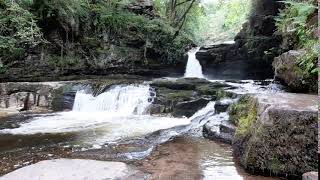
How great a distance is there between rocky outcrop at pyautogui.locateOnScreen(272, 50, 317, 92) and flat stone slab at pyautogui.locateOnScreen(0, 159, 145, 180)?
14.7 ft

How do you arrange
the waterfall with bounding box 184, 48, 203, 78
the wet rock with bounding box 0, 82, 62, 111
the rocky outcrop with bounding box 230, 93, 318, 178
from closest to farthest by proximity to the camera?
the rocky outcrop with bounding box 230, 93, 318, 178, the wet rock with bounding box 0, 82, 62, 111, the waterfall with bounding box 184, 48, 203, 78

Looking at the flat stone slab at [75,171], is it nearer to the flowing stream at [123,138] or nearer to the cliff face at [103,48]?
the flowing stream at [123,138]

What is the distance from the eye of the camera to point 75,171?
535 centimetres

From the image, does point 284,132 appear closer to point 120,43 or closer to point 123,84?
point 123,84

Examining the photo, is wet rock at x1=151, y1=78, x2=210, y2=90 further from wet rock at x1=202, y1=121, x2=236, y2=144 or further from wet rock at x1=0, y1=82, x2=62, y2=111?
wet rock at x1=202, y1=121, x2=236, y2=144

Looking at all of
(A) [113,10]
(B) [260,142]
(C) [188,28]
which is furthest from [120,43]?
(B) [260,142]

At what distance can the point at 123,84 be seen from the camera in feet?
42.5

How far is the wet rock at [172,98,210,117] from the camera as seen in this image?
35.2 ft

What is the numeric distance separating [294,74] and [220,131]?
2219 millimetres

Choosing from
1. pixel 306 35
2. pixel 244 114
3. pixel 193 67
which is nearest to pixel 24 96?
pixel 244 114

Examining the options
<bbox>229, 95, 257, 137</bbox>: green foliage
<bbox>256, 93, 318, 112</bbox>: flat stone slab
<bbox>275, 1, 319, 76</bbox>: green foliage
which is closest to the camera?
<bbox>256, 93, 318, 112</bbox>: flat stone slab

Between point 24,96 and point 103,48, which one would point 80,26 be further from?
point 24,96

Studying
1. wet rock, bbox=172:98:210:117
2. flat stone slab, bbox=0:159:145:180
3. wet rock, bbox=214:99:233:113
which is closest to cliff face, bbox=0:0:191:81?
wet rock, bbox=172:98:210:117

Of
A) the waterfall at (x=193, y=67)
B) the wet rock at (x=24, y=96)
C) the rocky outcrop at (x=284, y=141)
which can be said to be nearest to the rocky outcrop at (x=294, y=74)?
the rocky outcrop at (x=284, y=141)
